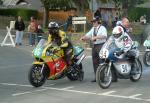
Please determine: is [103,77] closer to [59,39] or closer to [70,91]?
[70,91]

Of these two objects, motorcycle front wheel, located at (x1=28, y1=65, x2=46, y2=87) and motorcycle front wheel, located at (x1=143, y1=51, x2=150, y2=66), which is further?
motorcycle front wheel, located at (x1=143, y1=51, x2=150, y2=66)

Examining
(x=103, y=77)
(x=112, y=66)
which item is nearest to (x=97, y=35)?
(x=112, y=66)

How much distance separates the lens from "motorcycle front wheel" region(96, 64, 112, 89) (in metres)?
11.9

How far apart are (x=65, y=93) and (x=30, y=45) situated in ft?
51.8

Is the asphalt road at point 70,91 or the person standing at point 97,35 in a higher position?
the person standing at point 97,35

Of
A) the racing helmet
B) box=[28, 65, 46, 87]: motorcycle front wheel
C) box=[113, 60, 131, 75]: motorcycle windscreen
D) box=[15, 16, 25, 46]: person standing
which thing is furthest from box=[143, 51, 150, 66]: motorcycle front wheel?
box=[15, 16, 25, 46]: person standing

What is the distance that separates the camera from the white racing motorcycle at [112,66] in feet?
39.4

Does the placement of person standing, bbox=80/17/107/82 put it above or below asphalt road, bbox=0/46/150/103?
above

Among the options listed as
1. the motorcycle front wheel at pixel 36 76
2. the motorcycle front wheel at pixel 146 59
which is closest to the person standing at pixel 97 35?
the motorcycle front wheel at pixel 36 76

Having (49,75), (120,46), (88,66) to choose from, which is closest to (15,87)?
(49,75)

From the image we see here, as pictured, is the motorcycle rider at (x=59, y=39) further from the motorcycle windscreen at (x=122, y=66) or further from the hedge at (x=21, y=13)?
the hedge at (x=21, y=13)

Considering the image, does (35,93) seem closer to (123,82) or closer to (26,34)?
(123,82)

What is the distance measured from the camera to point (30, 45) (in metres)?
27.0

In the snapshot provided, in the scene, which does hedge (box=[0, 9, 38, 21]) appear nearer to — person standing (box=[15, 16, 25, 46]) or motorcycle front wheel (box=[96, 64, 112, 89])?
person standing (box=[15, 16, 25, 46])
